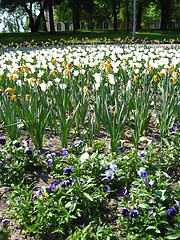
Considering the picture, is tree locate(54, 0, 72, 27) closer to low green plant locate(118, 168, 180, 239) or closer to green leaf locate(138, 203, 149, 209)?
low green plant locate(118, 168, 180, 239)

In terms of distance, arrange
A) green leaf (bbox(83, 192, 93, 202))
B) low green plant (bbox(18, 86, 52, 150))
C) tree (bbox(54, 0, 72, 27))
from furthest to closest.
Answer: tree (bbox(54, 0, 72, 27)) → low green plant (bbox(18, 86, 52, 150)) → green leaf (bbox(83, 192, 93, 202))

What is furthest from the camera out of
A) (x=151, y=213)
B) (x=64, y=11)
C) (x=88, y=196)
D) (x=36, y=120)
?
(x=64, y=11)

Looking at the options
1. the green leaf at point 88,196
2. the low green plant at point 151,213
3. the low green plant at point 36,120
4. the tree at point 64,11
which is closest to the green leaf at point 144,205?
the low green plant at point 151,213

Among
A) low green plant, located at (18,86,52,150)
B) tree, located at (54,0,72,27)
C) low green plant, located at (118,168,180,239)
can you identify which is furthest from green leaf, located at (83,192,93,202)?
tree, located at (54,0,72,27)

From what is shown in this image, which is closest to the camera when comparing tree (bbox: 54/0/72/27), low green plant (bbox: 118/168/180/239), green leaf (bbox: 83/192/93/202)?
low green plant (bbox: 118/168/180/239)

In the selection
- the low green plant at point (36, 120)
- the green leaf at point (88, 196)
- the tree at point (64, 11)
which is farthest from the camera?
the tree at point (64, 11)

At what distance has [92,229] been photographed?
1.96 meters

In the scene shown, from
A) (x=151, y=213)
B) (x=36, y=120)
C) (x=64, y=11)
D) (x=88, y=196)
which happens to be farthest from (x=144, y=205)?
(x=64, y=11)

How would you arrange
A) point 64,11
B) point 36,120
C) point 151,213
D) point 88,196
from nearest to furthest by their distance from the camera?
point 151,213 < point 88,196 < point 36,120 < point 64,11

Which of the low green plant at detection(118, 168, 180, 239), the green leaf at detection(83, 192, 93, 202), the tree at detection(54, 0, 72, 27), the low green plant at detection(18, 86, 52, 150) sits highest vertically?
the tree at detection(54, 0, 72, 27)

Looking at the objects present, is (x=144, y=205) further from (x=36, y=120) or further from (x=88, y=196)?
(x=36, y=120)

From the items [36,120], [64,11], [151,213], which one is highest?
[64,11]

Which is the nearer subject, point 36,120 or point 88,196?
point 88,196

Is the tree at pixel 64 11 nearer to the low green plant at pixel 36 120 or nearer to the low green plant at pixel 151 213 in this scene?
the low green plant at pixel 36 120
